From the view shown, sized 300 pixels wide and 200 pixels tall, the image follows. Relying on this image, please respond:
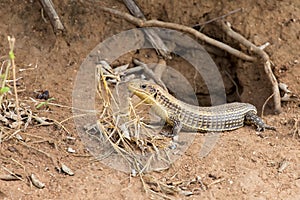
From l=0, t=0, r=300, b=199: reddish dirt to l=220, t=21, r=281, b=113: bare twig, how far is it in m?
0.12

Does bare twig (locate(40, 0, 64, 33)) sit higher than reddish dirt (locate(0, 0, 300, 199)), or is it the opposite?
bare twig (locate(40, 0, 64, 33))

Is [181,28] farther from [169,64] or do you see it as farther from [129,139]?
[129,139]

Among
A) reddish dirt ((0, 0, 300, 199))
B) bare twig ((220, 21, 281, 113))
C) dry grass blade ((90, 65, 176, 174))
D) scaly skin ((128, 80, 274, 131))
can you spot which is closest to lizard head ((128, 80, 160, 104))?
scaly skin ((128, 80, 274, 131))

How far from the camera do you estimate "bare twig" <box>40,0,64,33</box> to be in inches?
279

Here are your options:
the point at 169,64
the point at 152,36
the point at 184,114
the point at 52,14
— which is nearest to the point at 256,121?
the point at 184,114

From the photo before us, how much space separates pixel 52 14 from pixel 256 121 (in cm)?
286

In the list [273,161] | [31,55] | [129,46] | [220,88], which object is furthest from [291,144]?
[31,55]

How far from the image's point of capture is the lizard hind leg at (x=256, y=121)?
274 inches

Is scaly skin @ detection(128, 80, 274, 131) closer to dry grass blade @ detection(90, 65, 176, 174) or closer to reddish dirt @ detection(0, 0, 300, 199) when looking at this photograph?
reddish dirt @ detection(0, 0, 300, 199)

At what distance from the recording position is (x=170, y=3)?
307 inches

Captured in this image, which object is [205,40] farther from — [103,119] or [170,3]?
[103,119]

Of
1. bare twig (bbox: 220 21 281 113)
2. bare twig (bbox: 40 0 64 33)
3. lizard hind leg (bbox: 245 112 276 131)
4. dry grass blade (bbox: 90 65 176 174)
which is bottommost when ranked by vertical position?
lizard hind leg (bbox: 245 112 276 131)

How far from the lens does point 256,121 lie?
7055 millimetres

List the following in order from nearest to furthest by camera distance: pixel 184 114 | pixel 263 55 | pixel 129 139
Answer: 1. pixel 129 139
2. pixel 184 114
3. pixel 263 55
